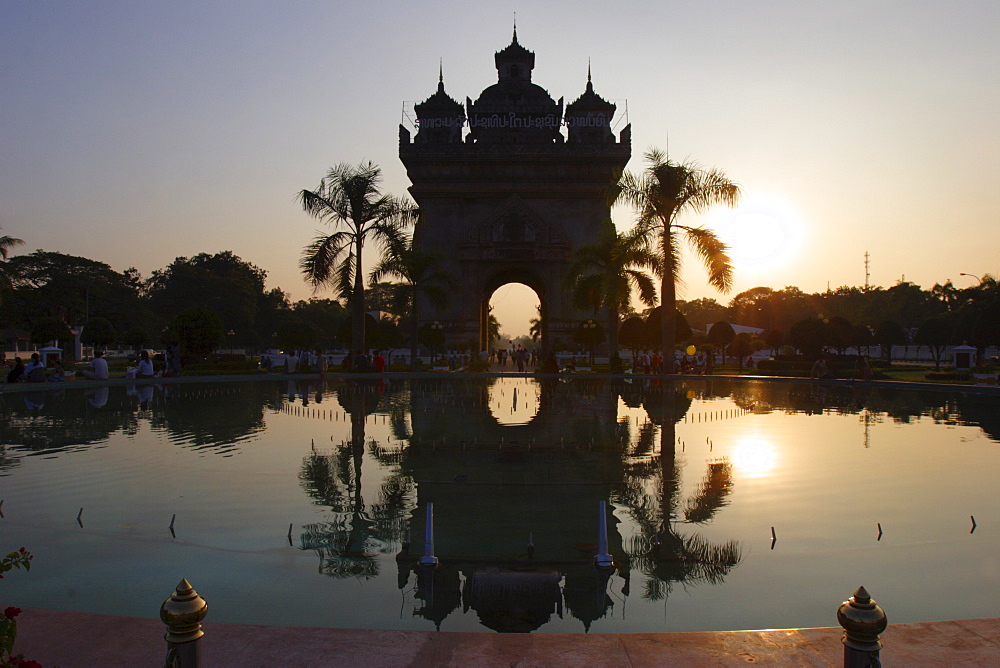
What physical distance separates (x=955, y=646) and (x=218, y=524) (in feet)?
→ 22.1

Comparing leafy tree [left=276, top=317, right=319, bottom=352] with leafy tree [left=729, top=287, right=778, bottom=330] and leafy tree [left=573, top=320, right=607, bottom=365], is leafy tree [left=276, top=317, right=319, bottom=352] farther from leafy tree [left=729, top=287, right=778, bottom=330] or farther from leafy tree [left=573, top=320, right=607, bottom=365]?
Result: leafy tree [left=729, top=287, right=778, bottom=330]

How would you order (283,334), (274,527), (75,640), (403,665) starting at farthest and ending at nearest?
1. (283,334)
2. (274,527)
3. (75,640)
4. (403,665)

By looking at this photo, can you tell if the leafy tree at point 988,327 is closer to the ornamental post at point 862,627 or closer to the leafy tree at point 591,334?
the leafy tree at point 591,334

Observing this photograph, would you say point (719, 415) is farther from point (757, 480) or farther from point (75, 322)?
point (75, 322)

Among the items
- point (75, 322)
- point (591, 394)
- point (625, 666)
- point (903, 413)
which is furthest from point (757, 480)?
point (75, 322)

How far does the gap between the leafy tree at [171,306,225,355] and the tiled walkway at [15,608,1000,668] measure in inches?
1345

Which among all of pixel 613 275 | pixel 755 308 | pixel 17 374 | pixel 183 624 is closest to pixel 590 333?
pixel 613 275

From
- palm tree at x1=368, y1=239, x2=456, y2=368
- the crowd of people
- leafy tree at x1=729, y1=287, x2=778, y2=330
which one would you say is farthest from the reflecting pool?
leafy tree at x1=729, y1=287, x2=778, y2=330

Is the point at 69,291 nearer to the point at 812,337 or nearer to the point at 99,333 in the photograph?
the point at 99,333

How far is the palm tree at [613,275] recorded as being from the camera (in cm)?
3518

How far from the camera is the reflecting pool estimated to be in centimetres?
580

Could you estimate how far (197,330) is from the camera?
36562mm

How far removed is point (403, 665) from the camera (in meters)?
4.04

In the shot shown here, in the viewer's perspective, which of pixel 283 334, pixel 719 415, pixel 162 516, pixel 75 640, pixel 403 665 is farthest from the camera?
pixel 283 334
